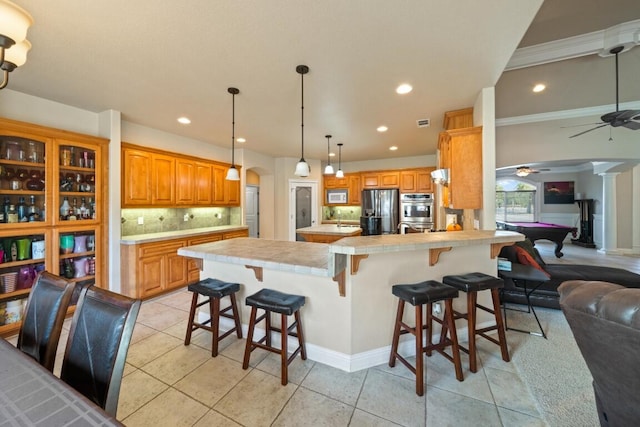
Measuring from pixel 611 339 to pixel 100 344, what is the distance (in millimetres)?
1959

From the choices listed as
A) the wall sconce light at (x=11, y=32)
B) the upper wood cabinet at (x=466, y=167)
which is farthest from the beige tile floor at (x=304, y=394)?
the wall sconce light at (x=11, y=32)

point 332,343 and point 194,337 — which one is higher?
point 332,343

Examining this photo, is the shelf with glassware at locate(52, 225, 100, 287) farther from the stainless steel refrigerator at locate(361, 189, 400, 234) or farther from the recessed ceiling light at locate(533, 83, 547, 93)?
the recessed ceiling light at locate(533, 83, 547, 93)

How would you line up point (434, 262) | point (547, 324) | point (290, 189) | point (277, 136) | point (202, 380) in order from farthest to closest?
point (290, 189) < point (277, 136) < point (547, 324) < point (434, 262) < point (202, 380)

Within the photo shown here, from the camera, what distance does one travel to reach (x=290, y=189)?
6379mm

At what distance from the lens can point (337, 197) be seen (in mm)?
6859

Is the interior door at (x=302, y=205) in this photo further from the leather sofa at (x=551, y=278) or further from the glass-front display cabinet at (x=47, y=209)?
the leather sofa at (x=551, y=278)

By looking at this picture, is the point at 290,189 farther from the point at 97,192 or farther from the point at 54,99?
the point at 54,99

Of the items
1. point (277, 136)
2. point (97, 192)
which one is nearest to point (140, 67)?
point (97, 192)

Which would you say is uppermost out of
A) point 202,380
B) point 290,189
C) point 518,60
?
point 518,60

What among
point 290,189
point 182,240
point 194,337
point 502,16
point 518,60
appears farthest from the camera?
point 290,189

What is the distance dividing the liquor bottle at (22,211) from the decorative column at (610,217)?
11.6m

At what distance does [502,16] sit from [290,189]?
17.0 ft

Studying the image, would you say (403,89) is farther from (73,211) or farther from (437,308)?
(73,211)
